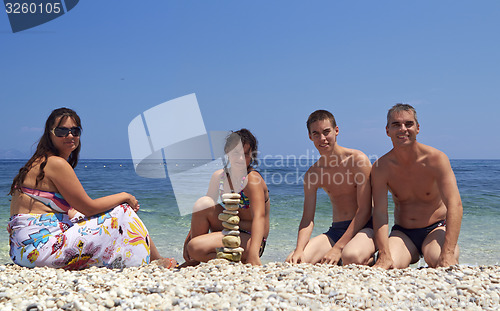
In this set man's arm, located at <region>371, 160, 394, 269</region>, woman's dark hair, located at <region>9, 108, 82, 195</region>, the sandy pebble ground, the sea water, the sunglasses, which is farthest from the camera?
the sea water

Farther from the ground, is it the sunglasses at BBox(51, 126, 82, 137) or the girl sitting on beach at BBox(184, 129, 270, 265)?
the sunglasses at BBox(51, 126, 82, 137)

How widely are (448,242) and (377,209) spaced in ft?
2.63

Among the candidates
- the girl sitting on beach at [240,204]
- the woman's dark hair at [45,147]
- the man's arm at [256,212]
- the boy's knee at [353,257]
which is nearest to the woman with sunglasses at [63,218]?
the woman's dark hair at [45,147]

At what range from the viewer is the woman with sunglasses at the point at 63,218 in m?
3.99

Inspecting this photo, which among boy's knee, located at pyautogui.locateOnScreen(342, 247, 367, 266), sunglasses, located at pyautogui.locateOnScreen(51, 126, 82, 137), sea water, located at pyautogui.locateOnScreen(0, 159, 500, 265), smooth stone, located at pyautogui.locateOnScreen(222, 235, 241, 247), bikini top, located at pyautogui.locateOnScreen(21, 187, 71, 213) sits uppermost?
sunglasses, located at pyautogui.locateOnScreen(51, 126, 82, 137)

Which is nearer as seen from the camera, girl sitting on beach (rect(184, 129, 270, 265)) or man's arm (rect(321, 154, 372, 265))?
girl sitting on beach (rect(184, 129, 270, 265))

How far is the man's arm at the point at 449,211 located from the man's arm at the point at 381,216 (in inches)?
22.2

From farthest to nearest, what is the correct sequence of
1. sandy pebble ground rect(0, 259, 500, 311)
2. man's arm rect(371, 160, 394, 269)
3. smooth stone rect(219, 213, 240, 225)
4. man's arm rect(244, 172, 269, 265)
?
1. smooth stone rect(219, 213, 240, 225)
2. man's arm rect(371, 160, 394, 269)
3. man's arm rect(244, 172, 269, 265)
4. sandy pebble ground rect(0, 259, 500, 311)

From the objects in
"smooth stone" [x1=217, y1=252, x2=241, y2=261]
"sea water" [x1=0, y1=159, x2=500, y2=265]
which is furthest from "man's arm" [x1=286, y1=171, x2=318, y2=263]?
→ "sea water" [x1=0, y1=159, x2=500, y2=265]

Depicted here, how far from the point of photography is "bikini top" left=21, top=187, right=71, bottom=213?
13.3 ft

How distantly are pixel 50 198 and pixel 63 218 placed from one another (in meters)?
0.25

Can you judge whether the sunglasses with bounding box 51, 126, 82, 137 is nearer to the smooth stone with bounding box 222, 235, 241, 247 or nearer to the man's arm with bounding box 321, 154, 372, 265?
the smooth stone with bounding box 222, 235, 241, 247

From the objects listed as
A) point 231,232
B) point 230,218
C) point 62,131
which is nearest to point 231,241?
point 231,232

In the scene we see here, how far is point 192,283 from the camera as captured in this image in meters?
3.39
